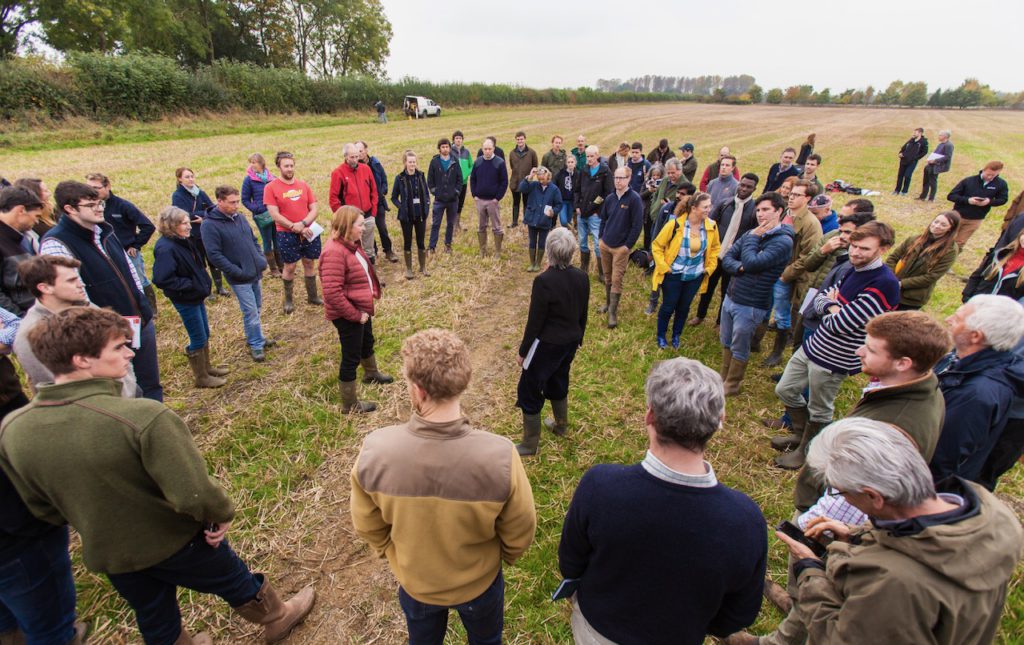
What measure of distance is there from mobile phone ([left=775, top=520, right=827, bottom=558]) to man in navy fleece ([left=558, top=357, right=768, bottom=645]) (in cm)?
75

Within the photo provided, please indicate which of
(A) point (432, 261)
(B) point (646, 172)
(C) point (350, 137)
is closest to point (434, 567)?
(A) point (432, 261)

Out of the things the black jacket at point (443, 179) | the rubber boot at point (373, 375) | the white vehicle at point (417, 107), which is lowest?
the rubber boot at point (373, 375)

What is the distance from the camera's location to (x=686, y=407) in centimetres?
171

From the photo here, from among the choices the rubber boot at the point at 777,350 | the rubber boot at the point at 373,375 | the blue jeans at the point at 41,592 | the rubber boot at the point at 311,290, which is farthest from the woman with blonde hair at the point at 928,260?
the rubber boot at the point at 311,290

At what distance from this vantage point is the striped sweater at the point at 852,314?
3.73 meters

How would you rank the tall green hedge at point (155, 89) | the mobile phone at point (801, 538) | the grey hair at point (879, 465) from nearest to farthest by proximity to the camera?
the grey hair at point (879, 465) → the mobile phone at point (801, 538) → the tall green hedge at point (155, 89)

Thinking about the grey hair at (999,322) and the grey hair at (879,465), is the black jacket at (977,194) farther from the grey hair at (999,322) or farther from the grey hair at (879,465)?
the grey hair at (879,465)

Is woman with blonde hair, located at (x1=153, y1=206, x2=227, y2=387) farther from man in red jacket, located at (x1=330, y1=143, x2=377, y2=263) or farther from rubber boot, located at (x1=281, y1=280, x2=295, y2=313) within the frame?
man in red jacket, located at (x1=330, y1=143, x2=377, y2=263)

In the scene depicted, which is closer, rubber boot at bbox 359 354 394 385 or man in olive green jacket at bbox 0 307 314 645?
man in olive green jacket at bbox 0 307 314 645

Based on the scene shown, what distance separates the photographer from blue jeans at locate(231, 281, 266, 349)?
5742mm

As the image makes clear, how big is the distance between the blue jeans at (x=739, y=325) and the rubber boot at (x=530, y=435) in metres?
2.51

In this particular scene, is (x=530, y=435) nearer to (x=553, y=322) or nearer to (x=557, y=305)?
(x=553, y=322)

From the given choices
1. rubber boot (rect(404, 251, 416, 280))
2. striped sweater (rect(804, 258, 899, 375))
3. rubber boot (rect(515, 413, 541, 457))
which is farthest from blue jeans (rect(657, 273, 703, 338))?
rubber boot (rect(404, 251, 416, 280))

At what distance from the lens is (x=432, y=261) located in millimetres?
9328
